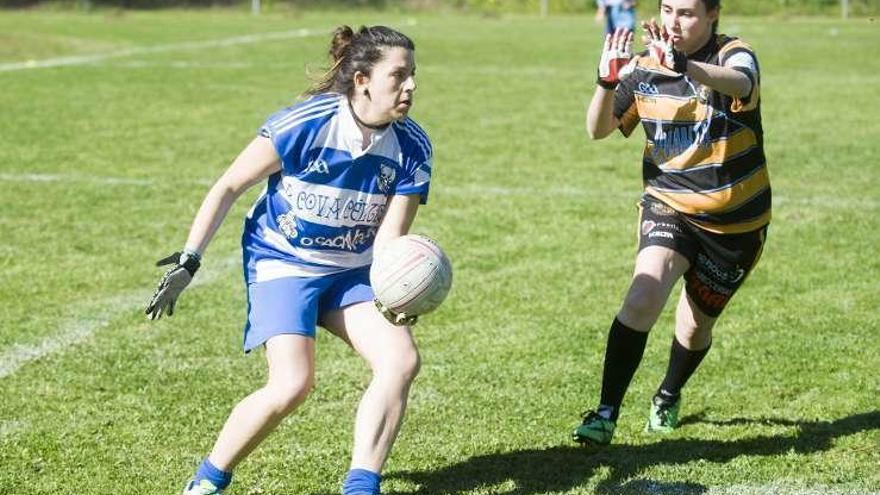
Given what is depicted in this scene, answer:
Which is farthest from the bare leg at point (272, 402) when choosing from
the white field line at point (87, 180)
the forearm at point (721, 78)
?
the white field line at point (87, 180)

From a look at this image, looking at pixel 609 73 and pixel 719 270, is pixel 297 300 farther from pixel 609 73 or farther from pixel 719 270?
pixel 719 270

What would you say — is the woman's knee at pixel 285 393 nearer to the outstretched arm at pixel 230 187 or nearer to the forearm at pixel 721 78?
the outstretched arm at pixel 230 187

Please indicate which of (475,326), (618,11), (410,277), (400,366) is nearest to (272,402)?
(400,366)

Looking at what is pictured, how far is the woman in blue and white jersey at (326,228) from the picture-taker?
186 inches

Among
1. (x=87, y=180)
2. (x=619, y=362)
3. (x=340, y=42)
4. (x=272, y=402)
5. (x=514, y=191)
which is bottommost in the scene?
(x=87, y=180)

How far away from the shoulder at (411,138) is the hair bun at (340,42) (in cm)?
33

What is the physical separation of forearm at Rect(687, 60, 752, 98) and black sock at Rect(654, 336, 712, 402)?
1253 millimetres

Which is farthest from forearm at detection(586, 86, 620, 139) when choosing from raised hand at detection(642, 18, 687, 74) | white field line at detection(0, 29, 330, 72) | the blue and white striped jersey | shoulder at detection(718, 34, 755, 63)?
white field line at detection(0, 29, 330, 72)

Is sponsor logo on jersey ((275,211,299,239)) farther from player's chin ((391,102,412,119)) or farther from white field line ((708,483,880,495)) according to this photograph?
white field line ((708,483,880,495))

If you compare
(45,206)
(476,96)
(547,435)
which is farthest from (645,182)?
(476,96)

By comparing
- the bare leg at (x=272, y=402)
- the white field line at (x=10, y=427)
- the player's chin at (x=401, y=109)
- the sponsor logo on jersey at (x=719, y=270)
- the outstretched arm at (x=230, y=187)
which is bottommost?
the white field line at (x=10, y=427)

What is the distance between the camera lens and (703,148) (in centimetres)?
546

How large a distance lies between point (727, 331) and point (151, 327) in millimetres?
3076

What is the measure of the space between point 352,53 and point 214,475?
5.08ft
